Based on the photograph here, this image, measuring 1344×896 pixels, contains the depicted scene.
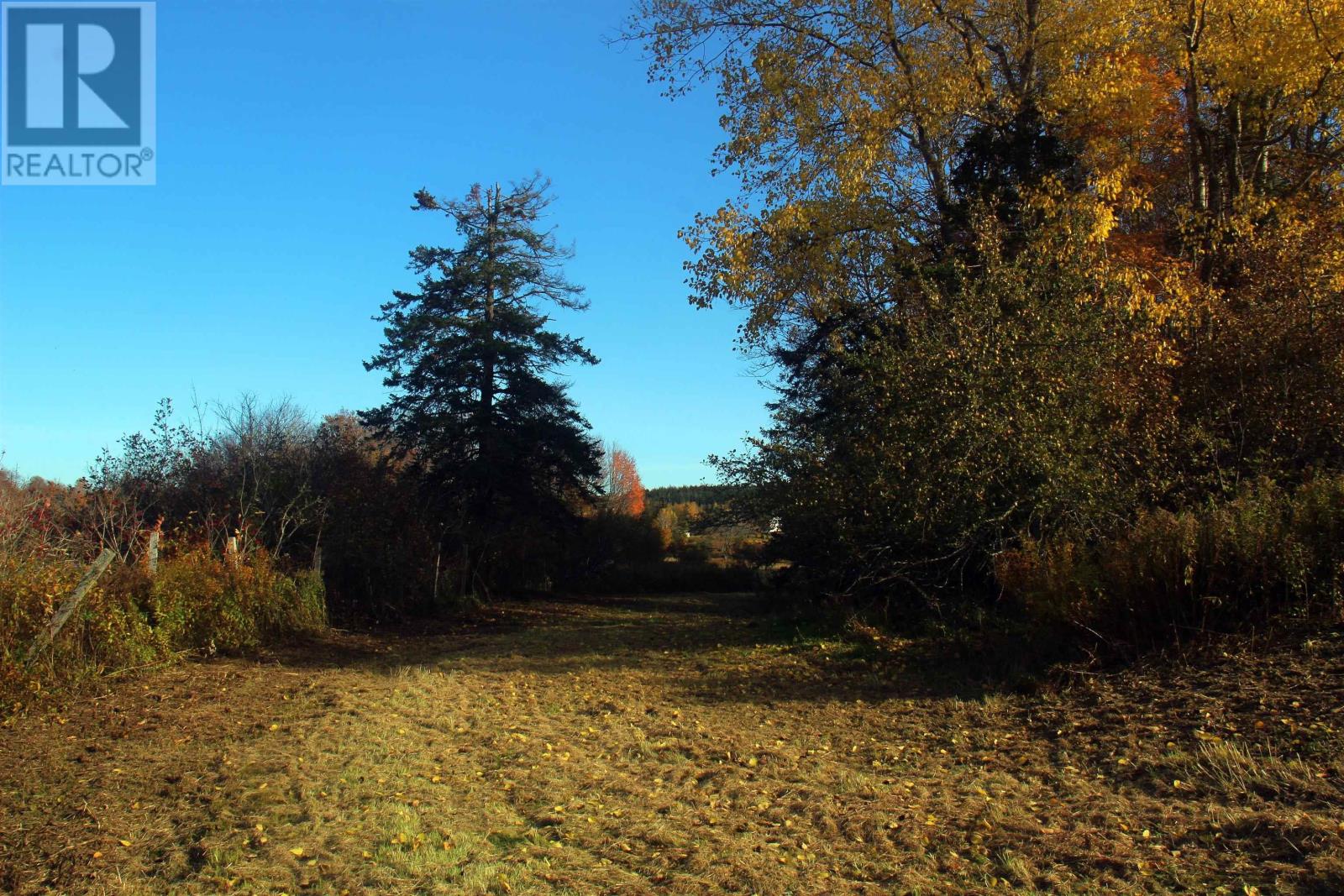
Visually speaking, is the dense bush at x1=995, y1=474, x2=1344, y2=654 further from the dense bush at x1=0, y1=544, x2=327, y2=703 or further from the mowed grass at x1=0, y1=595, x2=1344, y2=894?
the dense bush at x1=0, y1=544, x2=327, y2=703

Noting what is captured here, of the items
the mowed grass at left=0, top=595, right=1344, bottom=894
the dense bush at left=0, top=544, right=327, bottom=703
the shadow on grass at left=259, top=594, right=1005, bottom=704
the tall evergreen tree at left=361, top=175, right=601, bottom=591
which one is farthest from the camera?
the tall evergreen tree at left=361, top=175, right=601, bottom=591

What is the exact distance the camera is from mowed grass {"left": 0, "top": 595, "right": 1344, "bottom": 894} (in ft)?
16.2

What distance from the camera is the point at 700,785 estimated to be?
6.70 m

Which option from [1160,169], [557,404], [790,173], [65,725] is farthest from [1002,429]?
[557,404]

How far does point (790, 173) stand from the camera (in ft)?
51.9

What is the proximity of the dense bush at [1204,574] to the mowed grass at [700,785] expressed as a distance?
0.47 m

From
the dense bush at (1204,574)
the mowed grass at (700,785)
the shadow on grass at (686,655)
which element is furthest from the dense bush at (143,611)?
the dense bush at (1204,574)

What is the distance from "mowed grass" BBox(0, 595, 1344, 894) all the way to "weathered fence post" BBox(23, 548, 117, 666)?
2.34 ft

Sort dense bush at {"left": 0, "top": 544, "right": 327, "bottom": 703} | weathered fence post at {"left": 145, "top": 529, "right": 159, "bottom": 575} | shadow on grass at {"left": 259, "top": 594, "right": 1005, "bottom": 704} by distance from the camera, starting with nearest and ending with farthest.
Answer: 1. dense bush at {"left": 0, "top": 544, "right": 327, "bottom": 703}
2. shadow on grass at {"left": 259, "top": 594, "right": 1005, "bottom": 704}
3. weathered fence post at {"left": 145, "top": 529, "right": 159, "bottom": 575}

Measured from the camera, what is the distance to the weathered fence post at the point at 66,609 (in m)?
9.23

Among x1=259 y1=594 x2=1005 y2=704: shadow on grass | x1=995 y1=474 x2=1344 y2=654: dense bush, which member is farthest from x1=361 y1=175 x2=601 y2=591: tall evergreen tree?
x1=995 y1=474 x2=1344 y2=654: dense bush

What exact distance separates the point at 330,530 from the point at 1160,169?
18.4 metres

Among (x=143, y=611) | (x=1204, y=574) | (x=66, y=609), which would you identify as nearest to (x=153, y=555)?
(x=143, y=611)

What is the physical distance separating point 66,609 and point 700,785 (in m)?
7.07
